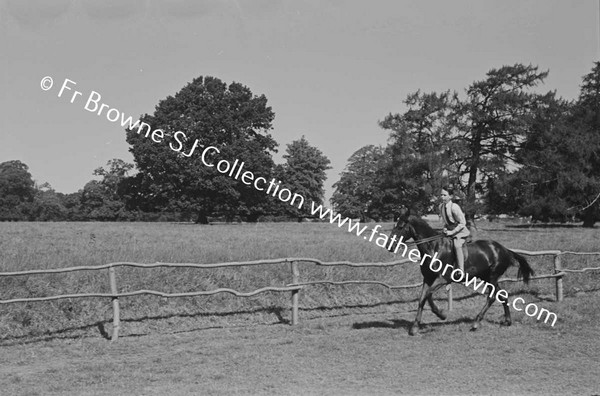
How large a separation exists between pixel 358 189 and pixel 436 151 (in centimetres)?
4774

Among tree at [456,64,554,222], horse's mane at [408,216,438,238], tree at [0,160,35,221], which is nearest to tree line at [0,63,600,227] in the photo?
tree at [456,64,554,222]

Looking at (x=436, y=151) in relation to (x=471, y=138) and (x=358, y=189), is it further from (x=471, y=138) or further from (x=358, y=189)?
(x=358, y=189)

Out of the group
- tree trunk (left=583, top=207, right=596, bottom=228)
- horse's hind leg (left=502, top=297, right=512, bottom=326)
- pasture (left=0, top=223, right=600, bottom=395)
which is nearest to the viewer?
pasture (left=0, top=223, right=600, bottom=395)

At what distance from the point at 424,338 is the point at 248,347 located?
3.16 m

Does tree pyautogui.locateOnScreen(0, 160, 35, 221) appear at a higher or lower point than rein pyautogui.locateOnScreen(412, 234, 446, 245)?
lower

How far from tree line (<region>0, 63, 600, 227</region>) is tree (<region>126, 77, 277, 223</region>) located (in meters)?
0.09

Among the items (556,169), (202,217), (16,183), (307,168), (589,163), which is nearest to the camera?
(556,169)

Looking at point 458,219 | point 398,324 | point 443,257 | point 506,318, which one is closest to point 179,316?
point 398,324

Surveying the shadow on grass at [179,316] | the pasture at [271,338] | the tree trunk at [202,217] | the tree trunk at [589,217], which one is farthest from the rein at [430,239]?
the tree trunk at [202,217]

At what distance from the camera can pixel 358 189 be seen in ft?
299

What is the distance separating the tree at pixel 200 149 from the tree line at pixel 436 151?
0.09m

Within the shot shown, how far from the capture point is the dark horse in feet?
36.3

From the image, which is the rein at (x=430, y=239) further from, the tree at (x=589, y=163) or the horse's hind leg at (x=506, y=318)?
the tree at (x=589, y=163)

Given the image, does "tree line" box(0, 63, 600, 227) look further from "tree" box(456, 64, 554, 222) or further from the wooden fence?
the wooden fence
